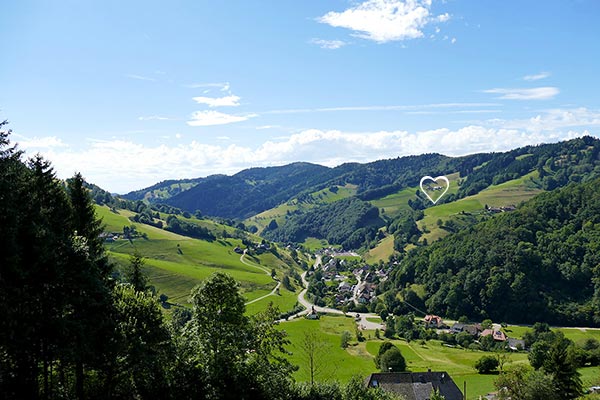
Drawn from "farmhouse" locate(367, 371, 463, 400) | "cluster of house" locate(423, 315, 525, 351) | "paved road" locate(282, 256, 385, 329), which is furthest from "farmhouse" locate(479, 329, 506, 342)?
"farmhouse" locate(367, 371, 463, 400)

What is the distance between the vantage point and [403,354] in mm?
95750

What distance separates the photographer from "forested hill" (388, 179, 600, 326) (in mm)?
135875

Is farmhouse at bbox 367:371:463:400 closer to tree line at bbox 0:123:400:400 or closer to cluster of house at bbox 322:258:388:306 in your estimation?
tree line at bbox 0:123:400:400

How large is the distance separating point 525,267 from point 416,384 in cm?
10223

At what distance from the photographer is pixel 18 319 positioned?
20.8 meters

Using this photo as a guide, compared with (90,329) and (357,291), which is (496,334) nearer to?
(357,291)

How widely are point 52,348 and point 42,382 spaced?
490 cm

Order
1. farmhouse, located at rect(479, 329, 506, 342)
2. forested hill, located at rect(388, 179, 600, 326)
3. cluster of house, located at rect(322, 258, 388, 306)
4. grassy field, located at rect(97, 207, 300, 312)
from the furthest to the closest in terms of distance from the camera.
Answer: cluster of house, located at rect(322, 258, 388, 306) → grassy field, located at rect(97, 207, 300, 312) → forested hill, located at rect(388, 179, 600, 326) → farmhouse, located at rect(479, 329, 506, 342)

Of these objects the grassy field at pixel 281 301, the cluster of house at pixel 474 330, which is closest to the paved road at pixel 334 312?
the grassy field at pixel 281 301

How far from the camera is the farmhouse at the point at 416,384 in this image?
206 ft

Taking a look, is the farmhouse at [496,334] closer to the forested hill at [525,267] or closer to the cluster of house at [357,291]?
the forested hill at [525,267]

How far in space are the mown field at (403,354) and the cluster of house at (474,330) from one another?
31.5ft

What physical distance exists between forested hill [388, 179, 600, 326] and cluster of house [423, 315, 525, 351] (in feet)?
42.2

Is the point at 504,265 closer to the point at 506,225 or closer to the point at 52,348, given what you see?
the point at 506,225
